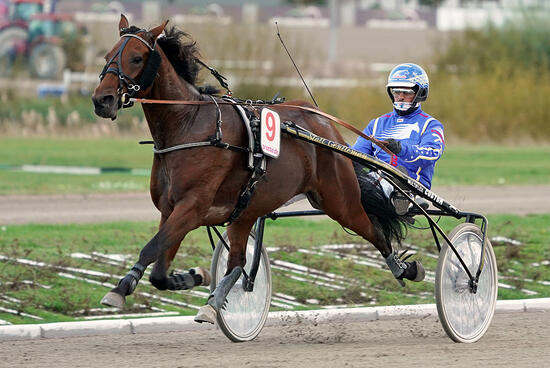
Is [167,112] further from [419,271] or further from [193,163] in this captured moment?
[419,271]

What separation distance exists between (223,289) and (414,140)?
1718mm

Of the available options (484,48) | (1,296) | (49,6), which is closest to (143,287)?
(1,296)

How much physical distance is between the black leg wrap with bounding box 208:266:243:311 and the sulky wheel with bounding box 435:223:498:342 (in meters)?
1.20

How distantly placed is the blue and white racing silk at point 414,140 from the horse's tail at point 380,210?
0.21 meters

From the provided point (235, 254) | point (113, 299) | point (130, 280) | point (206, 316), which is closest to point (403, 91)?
point (235, 254)

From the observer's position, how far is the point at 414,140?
756cm

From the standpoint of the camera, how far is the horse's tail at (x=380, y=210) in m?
7.56

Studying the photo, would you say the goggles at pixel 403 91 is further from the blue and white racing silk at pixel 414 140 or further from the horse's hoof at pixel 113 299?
the horse's hoof at pixel 113 299

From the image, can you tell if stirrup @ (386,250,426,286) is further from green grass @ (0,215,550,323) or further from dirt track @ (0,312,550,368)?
green grass @ (0,215,550,323)

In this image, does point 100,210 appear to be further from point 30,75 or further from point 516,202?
point 30,75

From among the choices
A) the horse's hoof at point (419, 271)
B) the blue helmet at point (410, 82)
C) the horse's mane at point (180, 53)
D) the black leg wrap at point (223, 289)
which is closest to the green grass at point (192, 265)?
the horse's hoof at point (419, 271)

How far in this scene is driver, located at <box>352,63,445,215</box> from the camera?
7.45 meters

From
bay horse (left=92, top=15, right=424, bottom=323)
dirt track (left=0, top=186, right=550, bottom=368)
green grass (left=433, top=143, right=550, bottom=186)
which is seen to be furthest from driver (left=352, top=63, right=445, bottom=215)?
green grass (left=433, top=143, right=550, bottom=186)

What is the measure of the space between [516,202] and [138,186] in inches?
229
